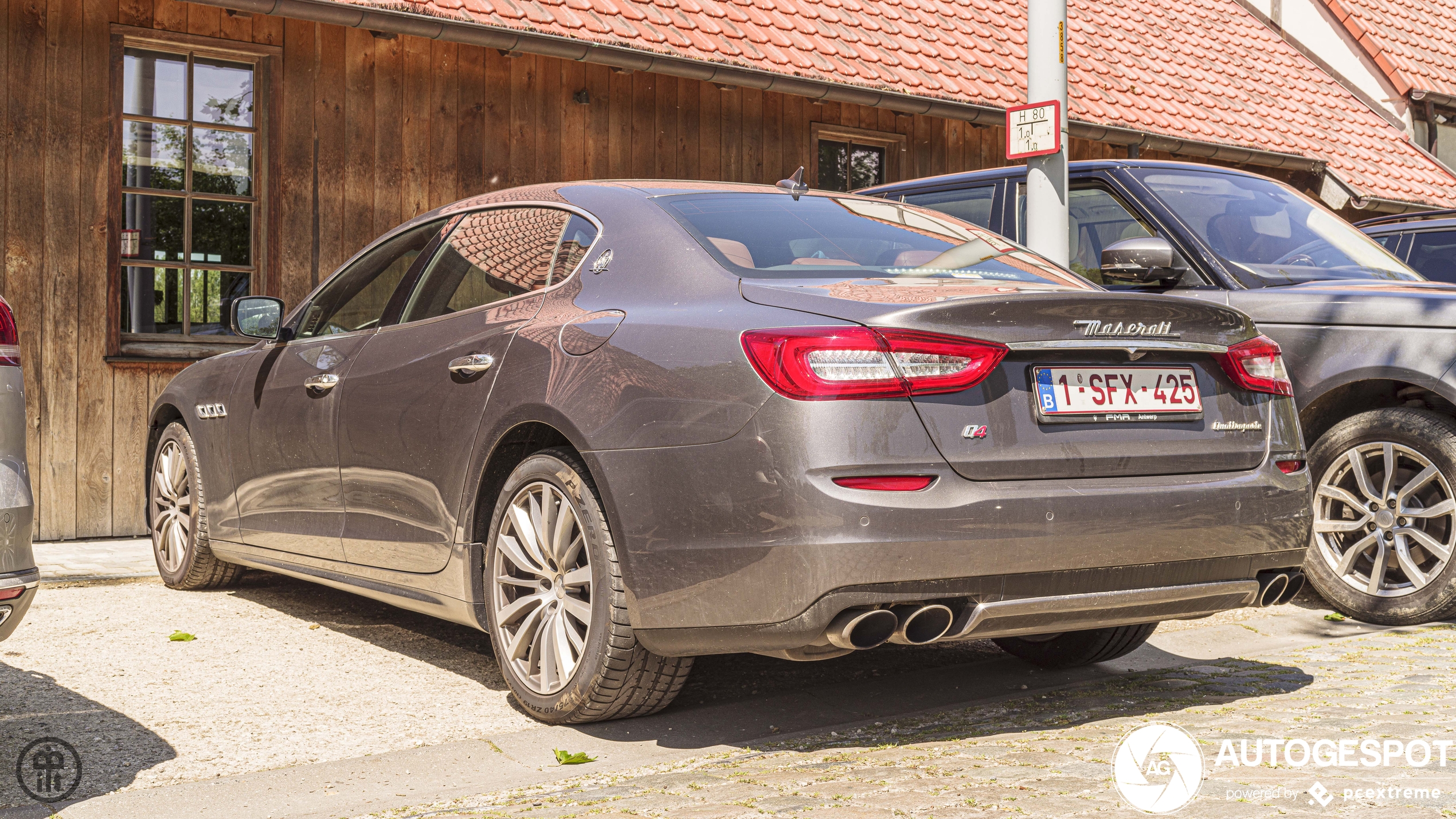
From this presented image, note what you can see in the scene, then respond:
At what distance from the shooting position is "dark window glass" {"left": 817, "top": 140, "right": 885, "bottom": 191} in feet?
38.7

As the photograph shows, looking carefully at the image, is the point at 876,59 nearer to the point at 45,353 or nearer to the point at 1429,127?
the point at 45,353

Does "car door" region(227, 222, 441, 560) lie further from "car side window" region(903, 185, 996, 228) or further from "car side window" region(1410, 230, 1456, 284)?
"car side window" region(1410, 230, 1456, 284)

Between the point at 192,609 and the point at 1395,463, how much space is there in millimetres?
4965

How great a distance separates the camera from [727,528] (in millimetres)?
3477

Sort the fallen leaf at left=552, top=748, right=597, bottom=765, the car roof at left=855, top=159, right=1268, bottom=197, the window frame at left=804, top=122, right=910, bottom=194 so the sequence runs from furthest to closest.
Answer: the window frame at left=804, top=122, right=910, bottom=194, the car roof at left=855, top=159, right=1268, bottom=197, the fallen leaf at left=552, top=748, right=597, bottom=765

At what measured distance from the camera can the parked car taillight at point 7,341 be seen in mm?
3312

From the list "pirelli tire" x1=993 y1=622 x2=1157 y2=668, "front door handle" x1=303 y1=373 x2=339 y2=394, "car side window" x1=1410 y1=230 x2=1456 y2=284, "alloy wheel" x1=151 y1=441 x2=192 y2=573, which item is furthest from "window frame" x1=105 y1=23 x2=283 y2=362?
"car side window" x1=1410 y1=230 x2=1456 y2=284

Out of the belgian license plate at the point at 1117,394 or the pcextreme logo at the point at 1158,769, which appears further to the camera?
the belgian license plate at the point at 1117,394

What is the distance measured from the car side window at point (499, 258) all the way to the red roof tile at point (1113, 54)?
162 inches

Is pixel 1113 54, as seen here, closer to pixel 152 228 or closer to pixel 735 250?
pixel 152 228

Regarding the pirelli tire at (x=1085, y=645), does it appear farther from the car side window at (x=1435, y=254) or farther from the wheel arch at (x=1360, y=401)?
the car side window at (x=1435, y=254)

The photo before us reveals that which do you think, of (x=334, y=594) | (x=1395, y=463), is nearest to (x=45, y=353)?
(x=334, y=594)

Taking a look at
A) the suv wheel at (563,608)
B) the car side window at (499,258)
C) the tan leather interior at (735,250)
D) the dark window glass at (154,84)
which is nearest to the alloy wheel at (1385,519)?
the tan leather interior at (735,250)

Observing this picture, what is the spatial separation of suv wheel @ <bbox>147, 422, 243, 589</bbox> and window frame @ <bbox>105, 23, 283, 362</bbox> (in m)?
2.03
